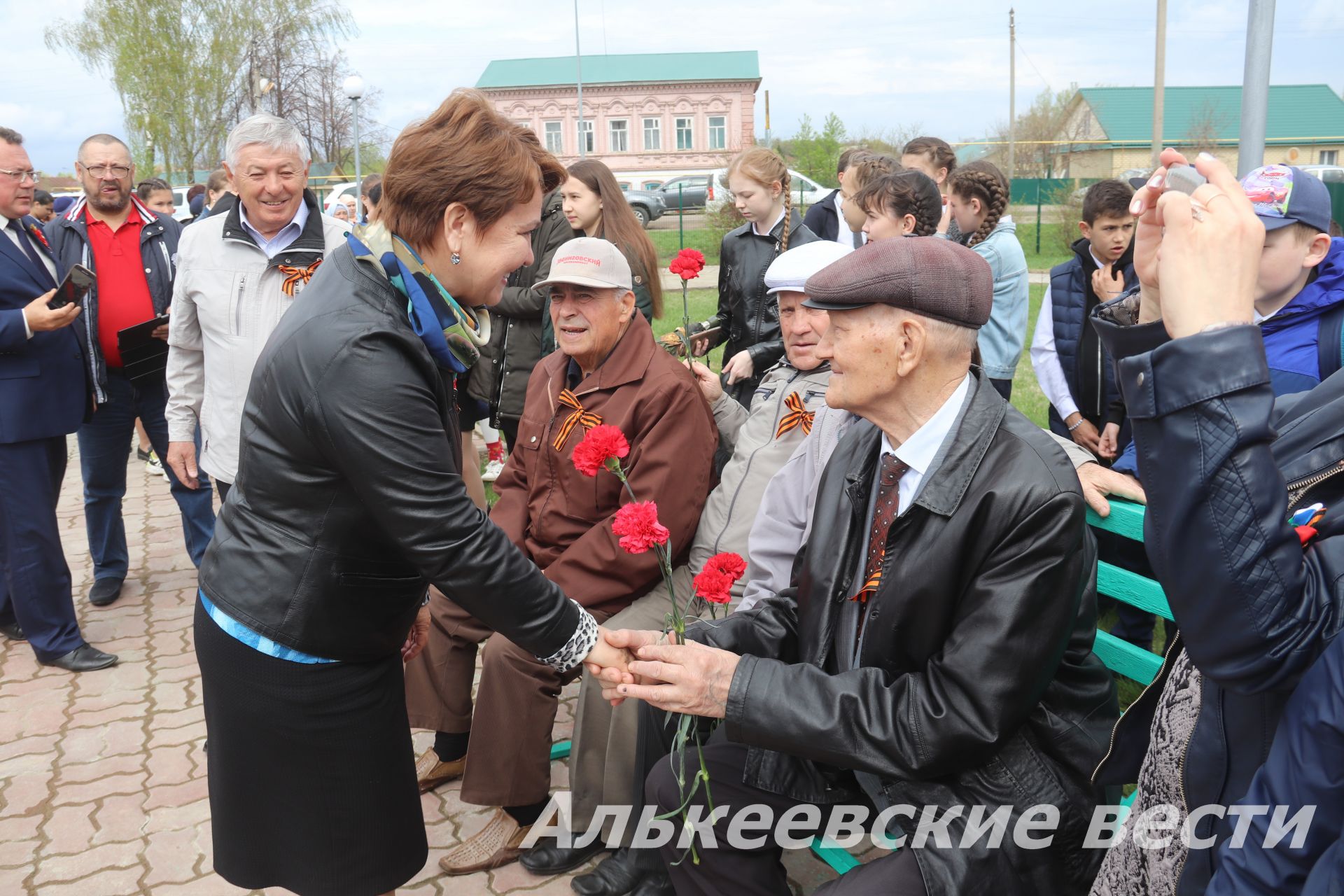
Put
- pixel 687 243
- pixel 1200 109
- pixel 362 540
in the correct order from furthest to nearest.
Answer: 1. pixel 1200 109
2. pixel 687 243
3. pixel 362 540

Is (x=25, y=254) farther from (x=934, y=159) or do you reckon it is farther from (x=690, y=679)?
(x=934, y=159)

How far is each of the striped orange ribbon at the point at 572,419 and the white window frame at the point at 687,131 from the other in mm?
58416

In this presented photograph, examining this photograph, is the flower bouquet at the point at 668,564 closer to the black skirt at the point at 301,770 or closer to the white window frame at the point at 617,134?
the black skirt at the point at 301,770

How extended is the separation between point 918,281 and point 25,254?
4297 mm

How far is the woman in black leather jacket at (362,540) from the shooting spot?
76.1 inches

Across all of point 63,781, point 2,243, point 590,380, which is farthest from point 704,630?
point 2,243

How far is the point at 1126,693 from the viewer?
3.81m

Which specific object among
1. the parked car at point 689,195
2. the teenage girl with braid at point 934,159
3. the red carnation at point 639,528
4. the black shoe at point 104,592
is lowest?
the black shoe at point 104,592

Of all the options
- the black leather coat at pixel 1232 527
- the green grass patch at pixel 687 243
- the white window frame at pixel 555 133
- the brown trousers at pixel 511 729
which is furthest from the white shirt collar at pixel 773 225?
the white window frame at pixel 555 133

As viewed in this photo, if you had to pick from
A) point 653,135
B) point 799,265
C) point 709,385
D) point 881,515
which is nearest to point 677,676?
point 881,515

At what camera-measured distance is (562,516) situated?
3.53m

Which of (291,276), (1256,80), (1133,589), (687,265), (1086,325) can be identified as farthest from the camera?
(1256,80)

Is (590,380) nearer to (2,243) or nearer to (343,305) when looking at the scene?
(343,305)

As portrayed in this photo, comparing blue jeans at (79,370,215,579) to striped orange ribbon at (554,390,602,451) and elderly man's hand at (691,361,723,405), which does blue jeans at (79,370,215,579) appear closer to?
striped orange ribbon at (554,390,602,451)
